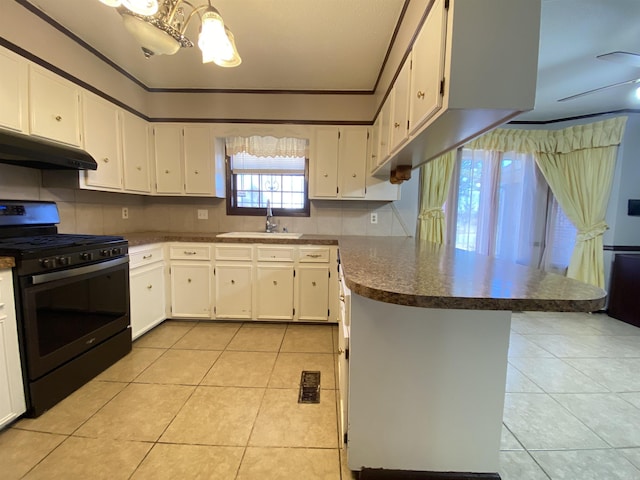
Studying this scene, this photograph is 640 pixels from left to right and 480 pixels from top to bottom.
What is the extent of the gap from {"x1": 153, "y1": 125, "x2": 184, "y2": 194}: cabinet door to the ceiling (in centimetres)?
48

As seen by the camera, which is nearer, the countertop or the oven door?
the countertop

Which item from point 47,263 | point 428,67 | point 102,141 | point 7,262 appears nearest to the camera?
point 428,67

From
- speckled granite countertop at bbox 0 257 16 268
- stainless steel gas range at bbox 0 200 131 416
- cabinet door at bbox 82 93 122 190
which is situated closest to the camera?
speckled granite countertop at bbox 0 257 16 268

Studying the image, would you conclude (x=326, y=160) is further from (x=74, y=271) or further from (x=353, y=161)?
(x=74, y=271)

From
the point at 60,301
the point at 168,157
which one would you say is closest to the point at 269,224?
the point at 168,157

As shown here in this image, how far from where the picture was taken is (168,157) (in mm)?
3006

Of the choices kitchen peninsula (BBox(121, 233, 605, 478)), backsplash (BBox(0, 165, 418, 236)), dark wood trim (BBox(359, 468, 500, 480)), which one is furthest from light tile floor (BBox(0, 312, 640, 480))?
backsplash (BBox(0, 165, 418, 236))

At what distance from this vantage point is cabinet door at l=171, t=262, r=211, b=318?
2.80m

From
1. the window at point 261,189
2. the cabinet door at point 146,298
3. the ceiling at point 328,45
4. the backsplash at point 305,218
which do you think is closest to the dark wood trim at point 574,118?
the ceiling at point 328,45

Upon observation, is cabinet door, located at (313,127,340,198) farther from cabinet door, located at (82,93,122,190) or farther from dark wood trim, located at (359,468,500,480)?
dark wood trim, located at (359,468,500,480)

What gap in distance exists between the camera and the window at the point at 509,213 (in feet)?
11.3

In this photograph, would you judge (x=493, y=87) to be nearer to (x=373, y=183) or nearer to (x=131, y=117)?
(x=373, y=183)

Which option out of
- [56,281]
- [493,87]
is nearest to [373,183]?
[493,87]

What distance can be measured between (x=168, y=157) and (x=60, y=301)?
6.07ft
